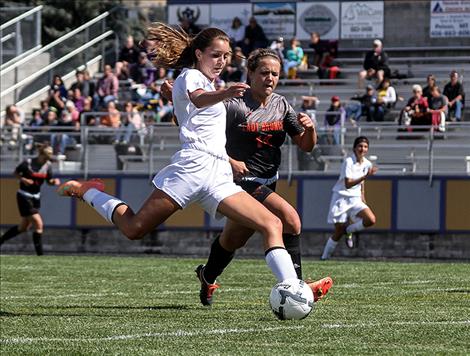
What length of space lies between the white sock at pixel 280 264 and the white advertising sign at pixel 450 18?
22.2 meters

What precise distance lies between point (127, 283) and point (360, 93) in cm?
1465

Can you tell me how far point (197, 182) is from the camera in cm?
920

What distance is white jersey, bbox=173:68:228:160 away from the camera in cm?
931

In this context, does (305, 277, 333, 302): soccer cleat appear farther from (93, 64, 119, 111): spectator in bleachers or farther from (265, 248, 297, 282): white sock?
(93, 64, 119, 111): spectator in bleachers

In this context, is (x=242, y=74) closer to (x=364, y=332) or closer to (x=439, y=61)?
(x=439, y=61)

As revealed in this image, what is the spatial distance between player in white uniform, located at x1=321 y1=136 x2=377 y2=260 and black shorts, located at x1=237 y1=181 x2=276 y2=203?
10.2 metres

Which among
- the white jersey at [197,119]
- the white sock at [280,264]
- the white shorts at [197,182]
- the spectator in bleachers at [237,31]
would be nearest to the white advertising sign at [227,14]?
the spectator in bleachers at [237,31]

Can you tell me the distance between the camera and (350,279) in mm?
14828

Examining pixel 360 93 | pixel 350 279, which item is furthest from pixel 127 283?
pixel 360 93

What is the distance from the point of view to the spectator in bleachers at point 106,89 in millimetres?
30325

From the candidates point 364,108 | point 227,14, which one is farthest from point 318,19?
point 364,108

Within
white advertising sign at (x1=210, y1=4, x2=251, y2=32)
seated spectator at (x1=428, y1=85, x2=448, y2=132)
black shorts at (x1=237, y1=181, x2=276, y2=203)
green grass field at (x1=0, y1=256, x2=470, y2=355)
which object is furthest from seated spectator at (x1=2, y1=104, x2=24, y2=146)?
black shorts at (x1=237, y1=181, x2=276, y2=203)

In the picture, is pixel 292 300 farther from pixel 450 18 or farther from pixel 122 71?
pixel 122 71

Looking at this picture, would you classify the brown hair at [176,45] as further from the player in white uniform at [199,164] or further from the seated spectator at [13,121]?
the seated spectator at [13,121]
